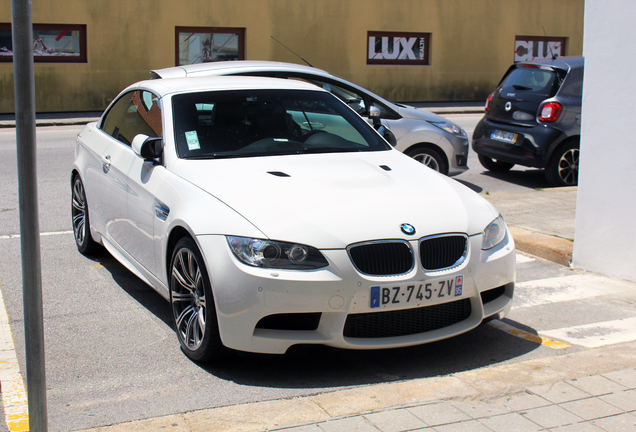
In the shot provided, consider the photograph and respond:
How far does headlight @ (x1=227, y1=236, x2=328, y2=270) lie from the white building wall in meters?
3.12

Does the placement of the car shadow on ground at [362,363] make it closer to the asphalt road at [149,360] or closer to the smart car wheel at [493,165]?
the asphalt road at [149,360]

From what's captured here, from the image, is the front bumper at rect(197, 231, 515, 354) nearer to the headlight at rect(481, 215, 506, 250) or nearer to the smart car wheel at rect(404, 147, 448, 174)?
the headlight at rect(481, 215, 506, 250)

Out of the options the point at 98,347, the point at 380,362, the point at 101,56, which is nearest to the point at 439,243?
the point at 380,362

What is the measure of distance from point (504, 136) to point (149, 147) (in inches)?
265

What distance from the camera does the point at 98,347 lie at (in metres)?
4.43

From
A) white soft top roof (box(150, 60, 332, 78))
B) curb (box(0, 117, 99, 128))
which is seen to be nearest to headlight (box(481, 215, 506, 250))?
white soft top roof (box(150, 60, 332, 78))

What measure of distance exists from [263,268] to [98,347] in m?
1.36

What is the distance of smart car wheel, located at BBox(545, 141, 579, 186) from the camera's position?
392 inches

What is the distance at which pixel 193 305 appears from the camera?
427 centimetres

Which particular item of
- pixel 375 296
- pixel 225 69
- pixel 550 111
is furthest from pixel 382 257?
pixel 550 111

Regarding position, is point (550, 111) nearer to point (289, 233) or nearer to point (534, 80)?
point (534, 80)

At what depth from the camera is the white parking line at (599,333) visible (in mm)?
4539

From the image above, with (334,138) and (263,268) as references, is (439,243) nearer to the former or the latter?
(263,268)

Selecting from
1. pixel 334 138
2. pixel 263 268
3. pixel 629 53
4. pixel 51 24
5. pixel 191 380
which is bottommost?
pixel 191 380
